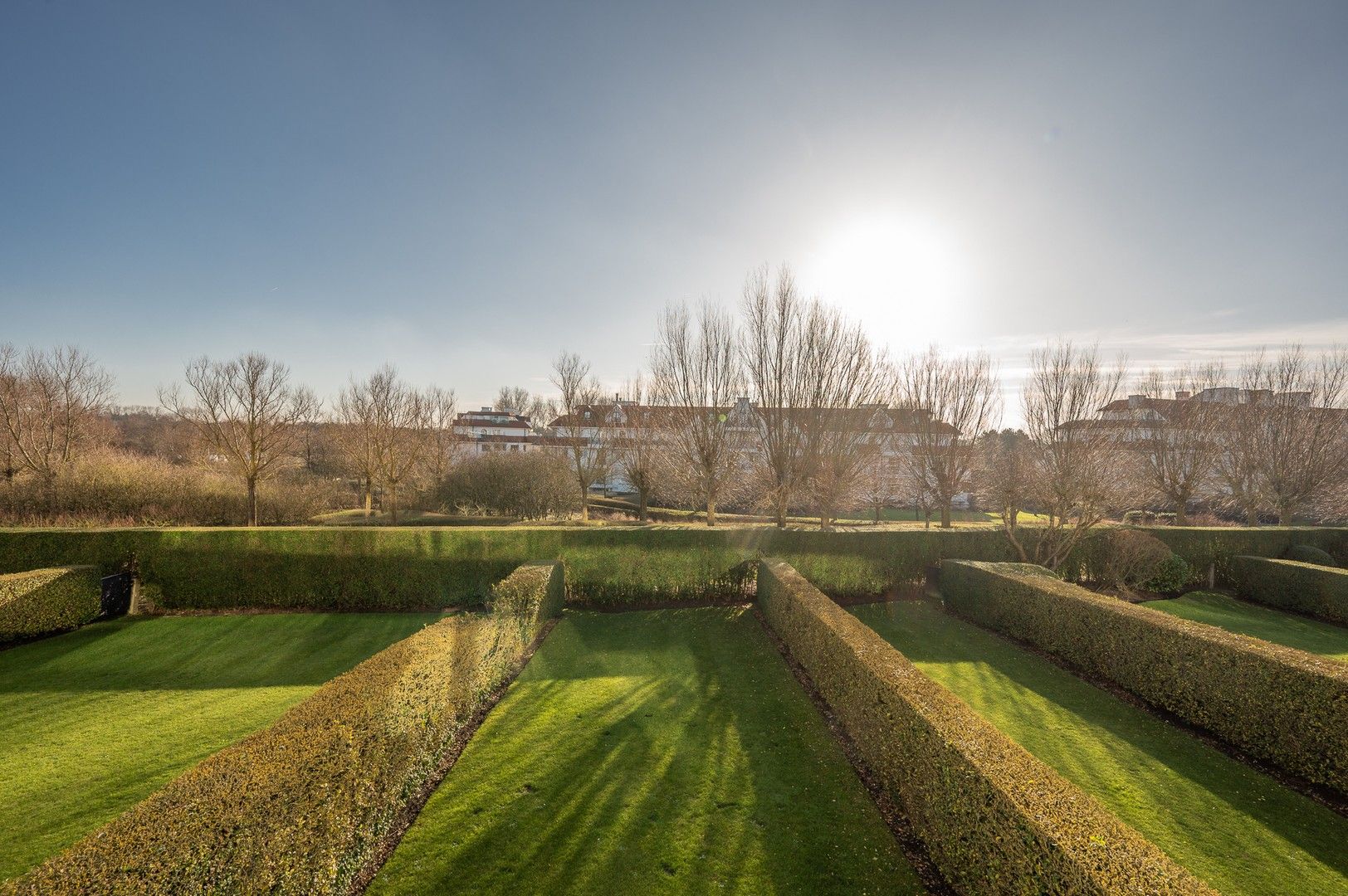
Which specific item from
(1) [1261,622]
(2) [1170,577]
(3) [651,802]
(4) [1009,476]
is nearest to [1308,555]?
(2) [1170,577]

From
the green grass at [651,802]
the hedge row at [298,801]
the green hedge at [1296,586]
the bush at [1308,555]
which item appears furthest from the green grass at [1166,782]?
the bush at [1308,555]

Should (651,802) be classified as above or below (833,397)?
below

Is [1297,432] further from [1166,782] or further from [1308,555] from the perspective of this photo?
[1166,782]

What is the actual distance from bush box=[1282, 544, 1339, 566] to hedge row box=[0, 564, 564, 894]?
80.2ft

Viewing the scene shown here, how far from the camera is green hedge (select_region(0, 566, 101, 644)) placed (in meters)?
9.97

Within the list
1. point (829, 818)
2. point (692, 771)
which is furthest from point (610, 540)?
point (829, 818)

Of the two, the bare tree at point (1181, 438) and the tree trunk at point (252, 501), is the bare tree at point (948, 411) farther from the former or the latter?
the tree trunk at point (252, 501)

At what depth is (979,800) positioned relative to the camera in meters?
3.82

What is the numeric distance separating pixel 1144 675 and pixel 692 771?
7.58 metres

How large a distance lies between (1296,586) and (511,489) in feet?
92.9

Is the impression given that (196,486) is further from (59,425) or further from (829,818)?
(829,818)

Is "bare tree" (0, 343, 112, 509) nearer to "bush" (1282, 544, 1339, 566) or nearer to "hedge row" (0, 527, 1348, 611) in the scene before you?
"hedge row" (0, 527, 1348, 611)

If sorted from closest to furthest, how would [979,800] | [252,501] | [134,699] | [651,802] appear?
[979,800]
[651,802]
[134,699]
[252,501]

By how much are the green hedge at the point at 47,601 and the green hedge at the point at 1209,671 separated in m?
20.4
